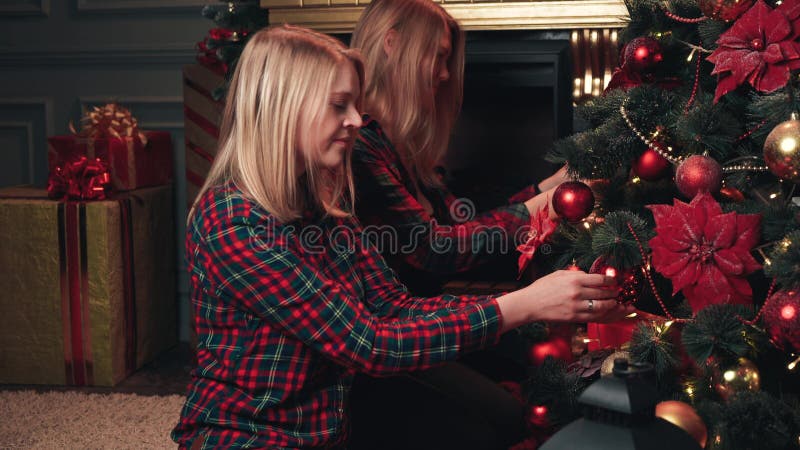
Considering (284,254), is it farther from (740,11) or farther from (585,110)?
(740,11)

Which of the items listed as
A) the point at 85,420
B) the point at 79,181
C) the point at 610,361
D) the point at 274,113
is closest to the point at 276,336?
the point at 274,113

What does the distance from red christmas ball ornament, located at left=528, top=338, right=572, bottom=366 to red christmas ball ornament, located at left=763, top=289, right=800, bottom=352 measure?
605 mm

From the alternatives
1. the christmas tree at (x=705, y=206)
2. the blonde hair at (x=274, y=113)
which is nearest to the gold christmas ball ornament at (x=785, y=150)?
the christmas tree at (x=705, y=206)

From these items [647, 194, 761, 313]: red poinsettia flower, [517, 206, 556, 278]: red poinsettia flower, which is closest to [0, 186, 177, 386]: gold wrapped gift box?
[517, 206, 556, 278]: red poinsettia flower

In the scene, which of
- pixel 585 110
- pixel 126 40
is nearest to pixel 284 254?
pixel 585 110

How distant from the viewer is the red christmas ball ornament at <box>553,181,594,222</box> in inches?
56.0

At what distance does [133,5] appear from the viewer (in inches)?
123

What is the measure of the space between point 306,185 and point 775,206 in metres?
Result: 0.71

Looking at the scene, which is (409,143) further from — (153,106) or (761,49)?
(153,106)

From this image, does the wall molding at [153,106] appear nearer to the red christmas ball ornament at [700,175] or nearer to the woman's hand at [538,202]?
the woman's hand at [538,202]

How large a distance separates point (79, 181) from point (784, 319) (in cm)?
209

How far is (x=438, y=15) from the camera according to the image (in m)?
1.86

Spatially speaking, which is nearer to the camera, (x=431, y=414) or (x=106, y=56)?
(x=431, y=414)

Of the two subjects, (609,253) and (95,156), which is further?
(95,156)
